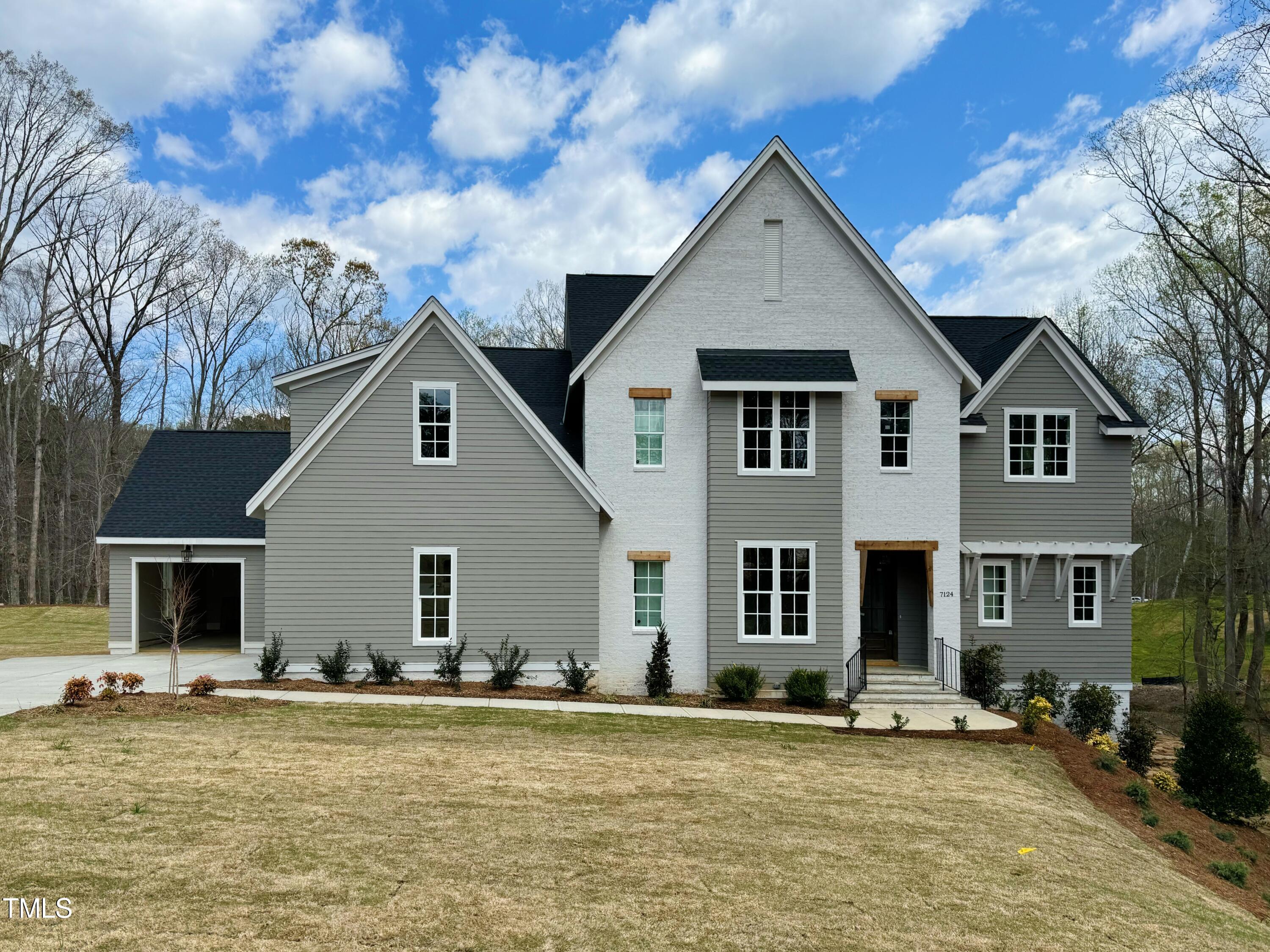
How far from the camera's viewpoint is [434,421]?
1658cm

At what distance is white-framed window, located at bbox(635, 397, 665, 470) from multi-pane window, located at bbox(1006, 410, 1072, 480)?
27.3ft

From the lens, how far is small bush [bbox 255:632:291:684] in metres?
15.5

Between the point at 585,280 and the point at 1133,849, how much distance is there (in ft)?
58.5

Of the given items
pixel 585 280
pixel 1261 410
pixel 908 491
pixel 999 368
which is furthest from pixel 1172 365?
pixel 585 280

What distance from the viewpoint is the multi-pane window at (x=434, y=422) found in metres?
16.5

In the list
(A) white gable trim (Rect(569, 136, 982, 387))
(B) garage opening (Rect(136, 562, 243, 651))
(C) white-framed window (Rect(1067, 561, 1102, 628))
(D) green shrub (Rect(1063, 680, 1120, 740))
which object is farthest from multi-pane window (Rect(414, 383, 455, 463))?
(C) white-framed window (Rect(1067, 561, 1102, 628))

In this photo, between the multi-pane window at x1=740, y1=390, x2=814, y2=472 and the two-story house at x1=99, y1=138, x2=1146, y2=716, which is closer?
the two-story house at x1=99, y1=138, x2=1146, y2=716

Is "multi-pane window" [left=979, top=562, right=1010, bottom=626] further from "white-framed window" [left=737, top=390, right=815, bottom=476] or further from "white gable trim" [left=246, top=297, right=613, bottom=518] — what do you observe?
"white gable trim" [left=246, top=297, right=613, bottom=518]

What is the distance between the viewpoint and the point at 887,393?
58.2 feet

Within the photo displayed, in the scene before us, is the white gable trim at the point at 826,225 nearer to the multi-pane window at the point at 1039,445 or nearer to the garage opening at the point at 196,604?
the multi-pane window at the point at 1039,445

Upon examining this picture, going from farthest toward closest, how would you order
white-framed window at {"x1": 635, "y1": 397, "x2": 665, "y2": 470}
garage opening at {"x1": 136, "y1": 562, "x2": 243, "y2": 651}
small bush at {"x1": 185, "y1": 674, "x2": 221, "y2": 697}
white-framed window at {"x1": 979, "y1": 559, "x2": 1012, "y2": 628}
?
garage opening at {"x1": 136, "y1": 562, "x2": 243, "y2": 651} < white-framed window at {"x1": 979, "y1": 559, "x2": 1012, "y2": 628} < white-framed window at {"x1": 635, "y1": 397, "x2": 665, "y2": 470} < small bush at {"x1": 185, "y1": 674, "x2": 221, "y2": 697}

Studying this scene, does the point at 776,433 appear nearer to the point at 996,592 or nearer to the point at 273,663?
the point at 996,592

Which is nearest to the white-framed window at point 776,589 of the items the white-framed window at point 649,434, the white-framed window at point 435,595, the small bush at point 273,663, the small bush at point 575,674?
the white-framed window at point 649,434

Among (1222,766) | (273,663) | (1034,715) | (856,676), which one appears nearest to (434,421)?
(273,663)
